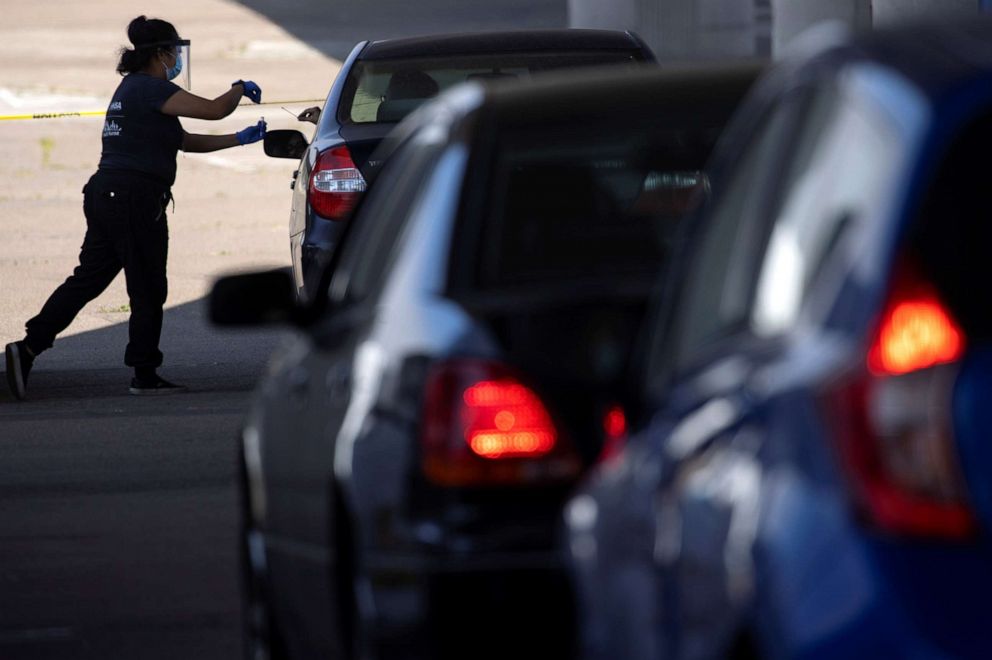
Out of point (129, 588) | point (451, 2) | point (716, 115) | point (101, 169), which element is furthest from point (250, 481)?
point (451, 2)

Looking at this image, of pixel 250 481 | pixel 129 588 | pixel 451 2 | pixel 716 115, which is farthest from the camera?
pixel 451 2

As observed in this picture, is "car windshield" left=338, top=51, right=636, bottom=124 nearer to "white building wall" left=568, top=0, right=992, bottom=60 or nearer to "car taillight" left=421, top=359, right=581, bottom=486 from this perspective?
"car taillight" left=421, top=359, right=581, bottom=486

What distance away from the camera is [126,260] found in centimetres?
1290

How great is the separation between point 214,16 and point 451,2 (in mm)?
6383

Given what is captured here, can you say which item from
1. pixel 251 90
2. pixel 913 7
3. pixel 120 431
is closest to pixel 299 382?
pixel 120 431

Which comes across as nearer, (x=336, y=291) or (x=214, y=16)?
(x=336, y=291)

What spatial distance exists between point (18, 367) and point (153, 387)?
72cm

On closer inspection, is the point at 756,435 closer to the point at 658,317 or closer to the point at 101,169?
the point at 658,317

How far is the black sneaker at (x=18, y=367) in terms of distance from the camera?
515 inches

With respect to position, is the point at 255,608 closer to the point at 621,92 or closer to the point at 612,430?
the point at 621,92

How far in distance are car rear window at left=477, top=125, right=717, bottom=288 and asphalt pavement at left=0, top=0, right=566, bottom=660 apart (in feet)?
6.44

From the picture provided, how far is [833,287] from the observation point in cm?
271

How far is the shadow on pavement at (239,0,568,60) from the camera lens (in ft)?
162

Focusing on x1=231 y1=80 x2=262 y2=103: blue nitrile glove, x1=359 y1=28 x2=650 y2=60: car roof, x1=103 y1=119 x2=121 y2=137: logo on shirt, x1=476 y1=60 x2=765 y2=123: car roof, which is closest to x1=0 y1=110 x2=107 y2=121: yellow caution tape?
x1=231 y1=80 x2=262 y2=103: blue nitrile glove
